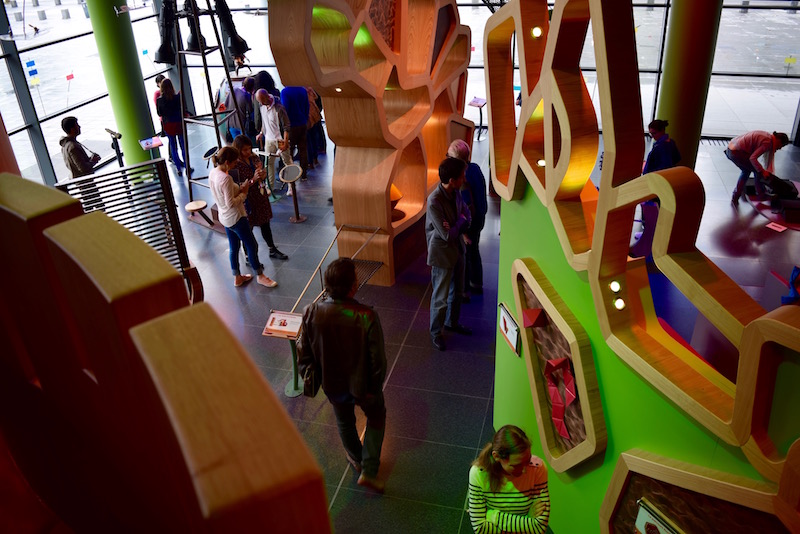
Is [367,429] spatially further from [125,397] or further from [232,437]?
[232,437]

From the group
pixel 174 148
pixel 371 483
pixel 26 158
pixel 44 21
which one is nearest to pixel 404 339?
pixel 371 483

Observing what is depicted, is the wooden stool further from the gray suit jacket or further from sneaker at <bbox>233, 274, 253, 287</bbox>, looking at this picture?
the gray suit jacket

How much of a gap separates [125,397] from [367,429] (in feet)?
13.2

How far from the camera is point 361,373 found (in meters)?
4.16

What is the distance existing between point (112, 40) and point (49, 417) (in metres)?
10.7

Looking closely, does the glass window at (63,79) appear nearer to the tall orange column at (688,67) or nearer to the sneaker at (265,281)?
the sneaker at (265,281)

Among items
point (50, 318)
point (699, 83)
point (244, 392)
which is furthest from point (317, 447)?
point (699, 83)

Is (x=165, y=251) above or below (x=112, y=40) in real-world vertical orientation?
below

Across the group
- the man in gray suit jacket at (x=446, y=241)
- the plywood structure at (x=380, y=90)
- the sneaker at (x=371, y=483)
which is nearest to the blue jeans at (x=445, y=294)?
the man in gray suit jacket at (x=446, y=241)

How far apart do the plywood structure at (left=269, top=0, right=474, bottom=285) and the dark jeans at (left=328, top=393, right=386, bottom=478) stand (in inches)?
118

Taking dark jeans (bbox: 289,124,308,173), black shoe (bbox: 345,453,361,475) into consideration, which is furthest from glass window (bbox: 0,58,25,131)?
black shoe (bbox: 345,453,361,475)

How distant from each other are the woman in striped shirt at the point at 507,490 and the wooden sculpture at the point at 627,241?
0.45 metres

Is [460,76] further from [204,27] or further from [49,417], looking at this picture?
[204,27]

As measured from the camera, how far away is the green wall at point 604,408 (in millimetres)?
2471
